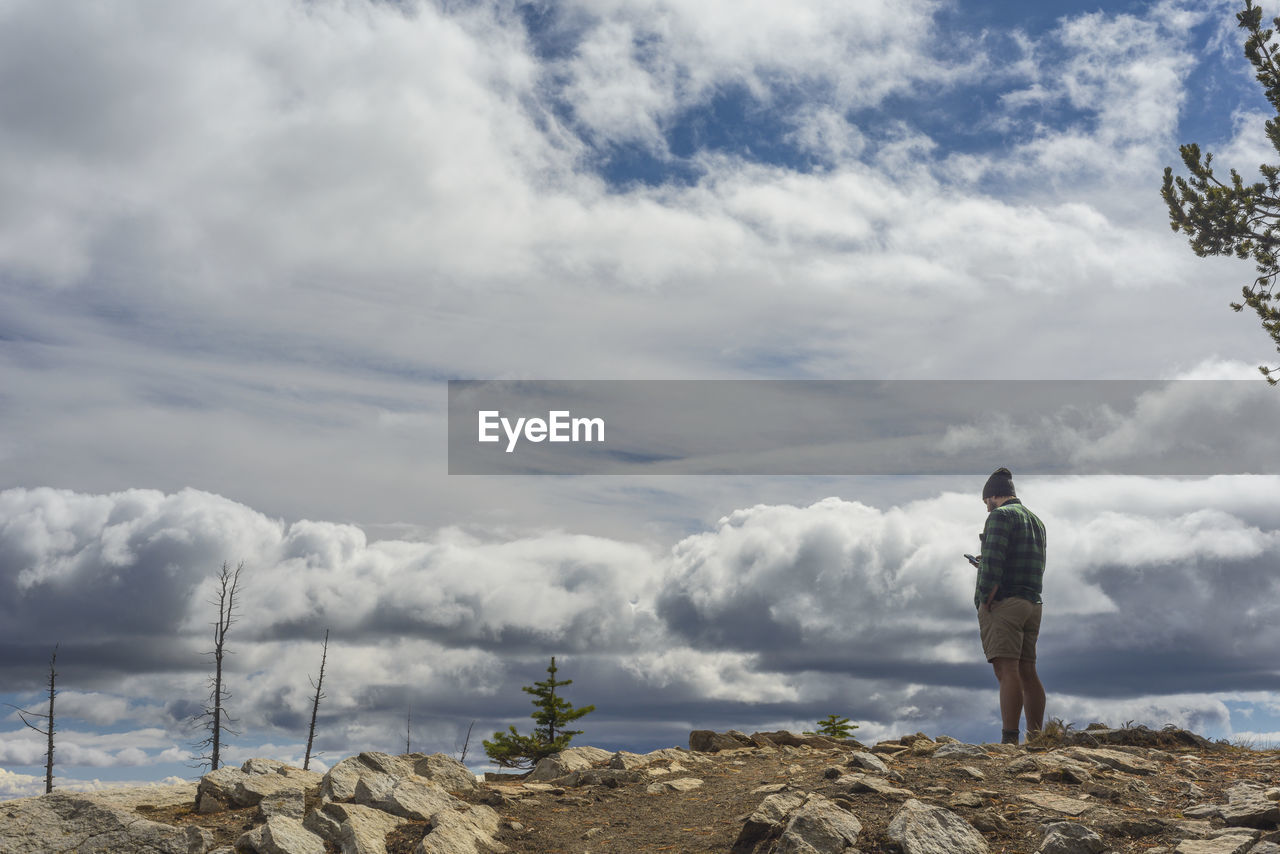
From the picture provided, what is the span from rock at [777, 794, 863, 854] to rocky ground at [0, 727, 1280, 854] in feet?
0.05

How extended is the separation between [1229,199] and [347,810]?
14588 mm

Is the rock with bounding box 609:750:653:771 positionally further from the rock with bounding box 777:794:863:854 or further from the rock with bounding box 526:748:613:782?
the rock with bounding box 777:794:863:854

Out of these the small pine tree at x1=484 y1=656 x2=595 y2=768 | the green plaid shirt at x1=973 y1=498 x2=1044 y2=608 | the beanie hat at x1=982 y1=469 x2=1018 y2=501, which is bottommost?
the small pine tree at x1=484 y1=656 x2=595 y2=768

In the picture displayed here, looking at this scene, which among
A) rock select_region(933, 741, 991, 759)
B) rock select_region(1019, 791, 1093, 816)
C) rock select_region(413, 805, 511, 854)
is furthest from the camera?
rock select_region(933, 741, 991, 759)

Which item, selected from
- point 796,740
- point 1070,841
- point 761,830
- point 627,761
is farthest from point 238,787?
point 1070,841

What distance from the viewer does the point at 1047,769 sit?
32.0 feet

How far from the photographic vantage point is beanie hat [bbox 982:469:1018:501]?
1276 cm

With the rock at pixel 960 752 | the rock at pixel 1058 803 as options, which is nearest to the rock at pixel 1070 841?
the rock at pixel 1058 803

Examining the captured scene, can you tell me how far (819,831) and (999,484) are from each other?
6551 millimetres

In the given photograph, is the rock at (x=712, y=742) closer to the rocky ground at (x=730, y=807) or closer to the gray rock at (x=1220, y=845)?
the rocky ground at (x=730, y=807)

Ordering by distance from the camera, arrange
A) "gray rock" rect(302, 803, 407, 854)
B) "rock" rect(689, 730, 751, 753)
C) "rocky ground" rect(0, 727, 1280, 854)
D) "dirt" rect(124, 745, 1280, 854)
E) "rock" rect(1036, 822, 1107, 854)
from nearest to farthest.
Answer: "rock" rect(1036, 822, 1107, 854) → "rocky ground" rect(0, 727, 1280, 854) → "dirt" rect(124, 745, 1280, 854) → "gray rock" rect(302, 803, 407, 854) → "rock" rect(689, 730, 751, 753)

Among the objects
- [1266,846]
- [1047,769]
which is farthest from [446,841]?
[1266,846]

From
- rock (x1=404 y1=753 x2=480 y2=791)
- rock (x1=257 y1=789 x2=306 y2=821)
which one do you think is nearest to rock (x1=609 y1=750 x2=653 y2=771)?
rock (x1=404 y1=753 x2=480 y2=791)

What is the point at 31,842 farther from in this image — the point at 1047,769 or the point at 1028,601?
the point at 1028,601
